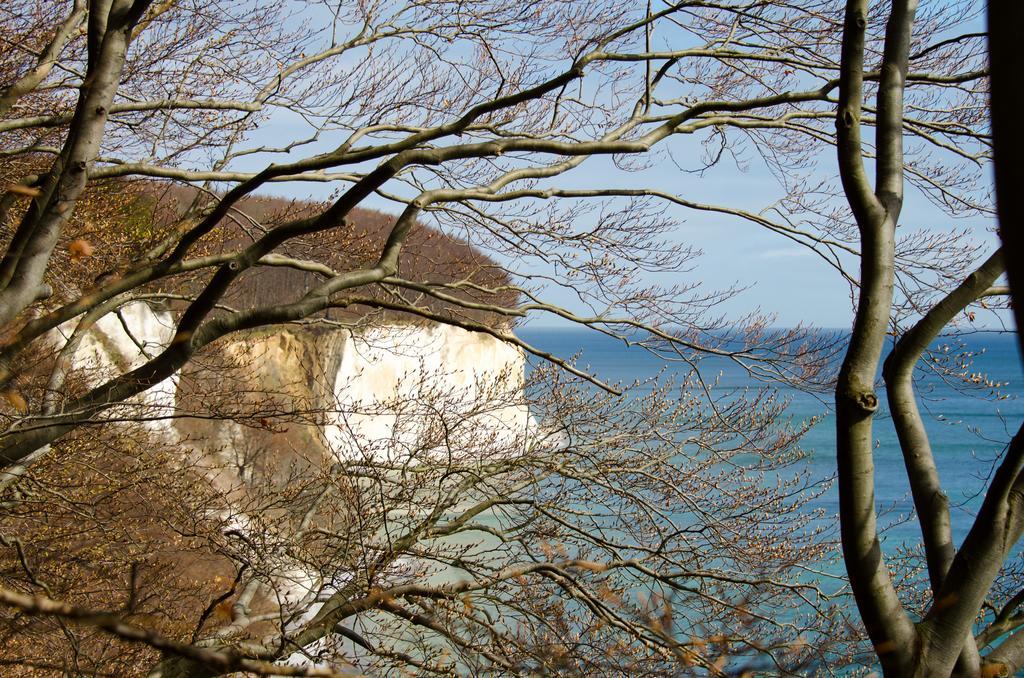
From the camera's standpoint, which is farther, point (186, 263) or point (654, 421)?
point (654, 421)

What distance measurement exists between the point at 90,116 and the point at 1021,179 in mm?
4669

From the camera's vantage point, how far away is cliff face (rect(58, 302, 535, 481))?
6.39m

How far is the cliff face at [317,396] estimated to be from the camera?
21.0 ft

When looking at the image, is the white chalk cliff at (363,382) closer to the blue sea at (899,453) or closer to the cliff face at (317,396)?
the cliff face at (317,396)

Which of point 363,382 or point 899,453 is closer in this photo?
point 363,382

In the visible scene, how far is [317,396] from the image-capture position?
5.66 metres

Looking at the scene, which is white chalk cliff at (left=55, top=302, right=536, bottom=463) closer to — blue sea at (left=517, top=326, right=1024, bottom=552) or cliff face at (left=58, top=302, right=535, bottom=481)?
cliff face at (left=58, top=302, right=535, bottom=481)

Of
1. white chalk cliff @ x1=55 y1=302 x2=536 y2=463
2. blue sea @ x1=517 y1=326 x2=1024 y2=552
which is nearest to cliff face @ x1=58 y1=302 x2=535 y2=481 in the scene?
white chalk cliff @ x1=55 y1=302 x2=536 y2=463

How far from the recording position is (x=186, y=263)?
5.12 m

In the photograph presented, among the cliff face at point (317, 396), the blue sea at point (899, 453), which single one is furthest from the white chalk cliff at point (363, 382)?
the blue sea at point (899, 453)

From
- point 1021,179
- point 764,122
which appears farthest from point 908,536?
point 1021,179

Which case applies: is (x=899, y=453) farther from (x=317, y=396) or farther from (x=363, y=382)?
(x=317, y=396)

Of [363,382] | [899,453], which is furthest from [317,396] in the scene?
[899,453]

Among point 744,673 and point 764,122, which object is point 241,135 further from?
point 744,673
